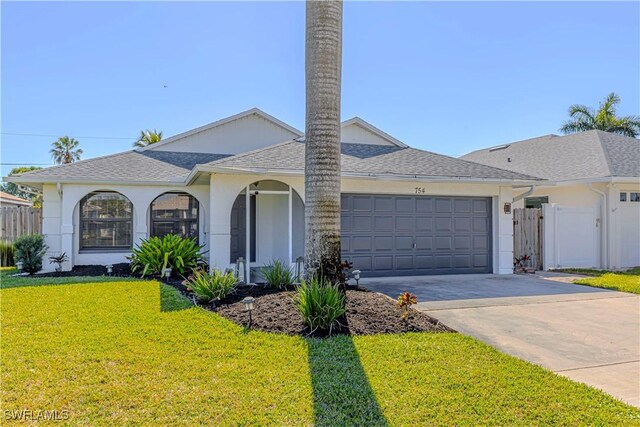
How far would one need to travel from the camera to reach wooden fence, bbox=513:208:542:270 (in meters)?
14.0

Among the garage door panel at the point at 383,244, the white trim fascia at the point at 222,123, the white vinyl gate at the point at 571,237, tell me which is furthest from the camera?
the white trim fascia at the point at 222,123

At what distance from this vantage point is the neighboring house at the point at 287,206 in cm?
1073

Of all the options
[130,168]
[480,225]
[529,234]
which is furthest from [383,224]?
[130,168]

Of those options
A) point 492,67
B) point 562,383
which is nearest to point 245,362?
point 562,383

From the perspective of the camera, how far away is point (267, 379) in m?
4.23

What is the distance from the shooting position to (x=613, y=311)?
7.68 metres

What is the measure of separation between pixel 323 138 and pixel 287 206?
626 centimetres

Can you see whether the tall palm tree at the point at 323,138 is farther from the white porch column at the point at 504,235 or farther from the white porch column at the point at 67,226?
the white porch column at the point at 67,226

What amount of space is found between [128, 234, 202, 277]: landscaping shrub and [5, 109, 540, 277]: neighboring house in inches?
36.3

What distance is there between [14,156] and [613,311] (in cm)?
4531

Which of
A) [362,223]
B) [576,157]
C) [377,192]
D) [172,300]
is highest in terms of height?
[576,157]

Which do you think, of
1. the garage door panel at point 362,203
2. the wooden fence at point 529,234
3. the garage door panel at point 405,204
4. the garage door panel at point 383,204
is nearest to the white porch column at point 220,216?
the garage door panel at point 362,203

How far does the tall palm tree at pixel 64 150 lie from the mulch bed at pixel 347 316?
122ft

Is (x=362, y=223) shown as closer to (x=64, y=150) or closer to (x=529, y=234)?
(x=529, y=234)
